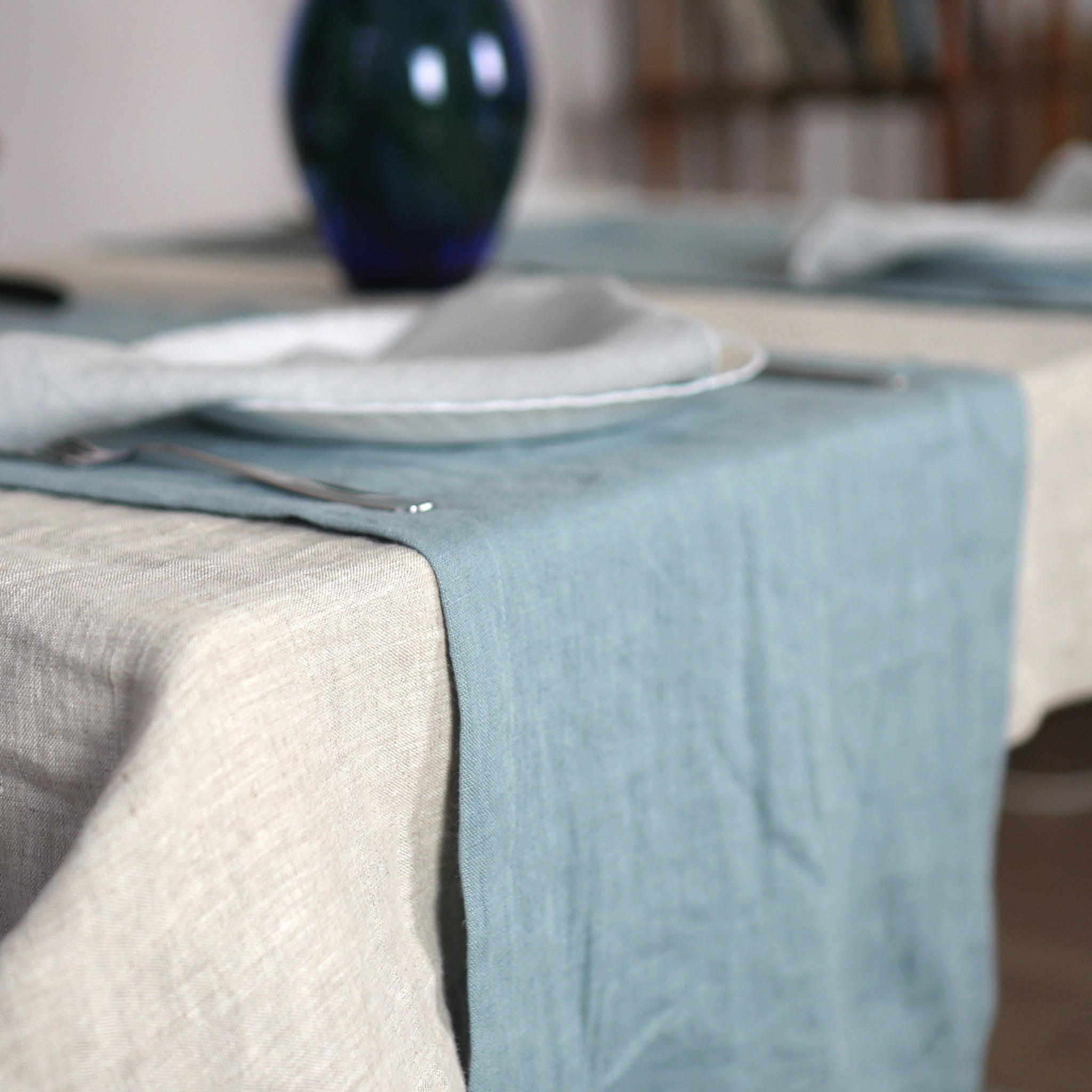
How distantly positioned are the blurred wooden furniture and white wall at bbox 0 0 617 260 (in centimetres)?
107

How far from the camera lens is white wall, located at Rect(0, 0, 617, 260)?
3.18m

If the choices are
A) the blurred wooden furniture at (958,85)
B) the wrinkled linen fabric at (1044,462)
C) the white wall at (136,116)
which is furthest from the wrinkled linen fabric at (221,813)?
the blurred wooden furniture at (958,85)

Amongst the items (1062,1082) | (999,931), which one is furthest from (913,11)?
(1062,1082)

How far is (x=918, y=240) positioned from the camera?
1106 millimetres

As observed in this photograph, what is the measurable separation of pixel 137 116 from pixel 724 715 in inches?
125

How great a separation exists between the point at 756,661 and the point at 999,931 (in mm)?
860

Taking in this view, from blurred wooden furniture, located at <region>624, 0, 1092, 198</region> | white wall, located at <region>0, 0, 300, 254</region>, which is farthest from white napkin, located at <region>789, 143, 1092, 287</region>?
blurred wooden furniture, located at <region>624, 0, 1092, 198</region>

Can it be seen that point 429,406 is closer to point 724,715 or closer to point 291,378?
point 291,378

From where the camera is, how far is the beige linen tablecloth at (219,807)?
389mm

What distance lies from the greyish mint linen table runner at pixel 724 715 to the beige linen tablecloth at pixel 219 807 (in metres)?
0.02

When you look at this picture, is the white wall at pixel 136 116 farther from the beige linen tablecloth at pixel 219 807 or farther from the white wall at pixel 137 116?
the beige linen tablecloth at pixel 219 807

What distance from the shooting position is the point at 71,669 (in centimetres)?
44

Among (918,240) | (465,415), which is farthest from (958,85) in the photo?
(465,415)

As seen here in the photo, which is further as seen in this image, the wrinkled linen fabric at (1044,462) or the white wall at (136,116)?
the white wall at (136,116)
